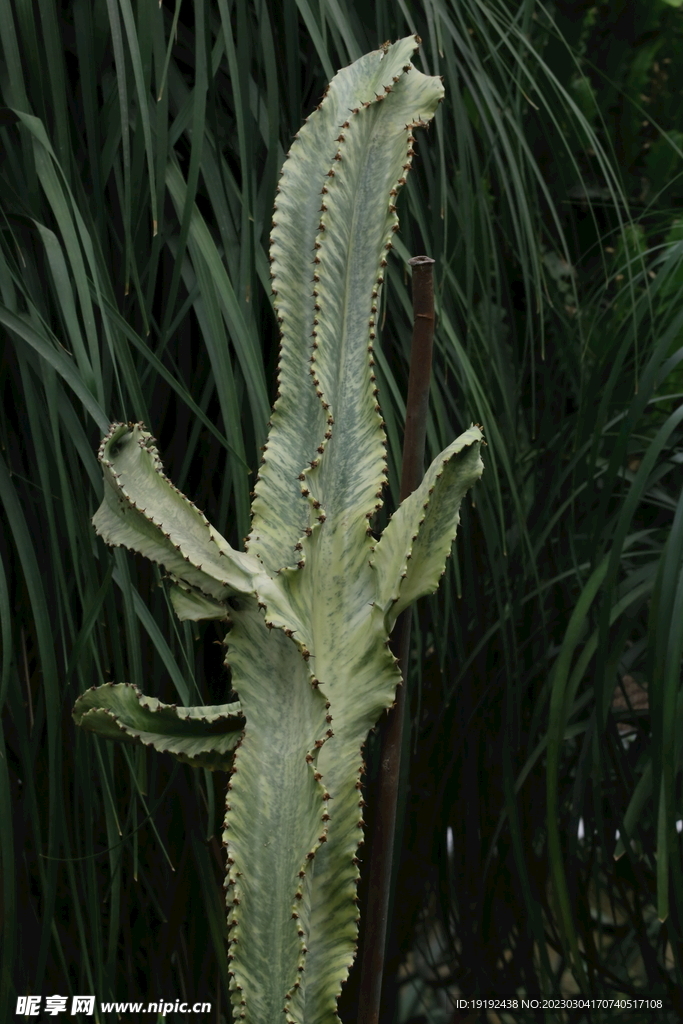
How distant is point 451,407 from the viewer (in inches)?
31.1

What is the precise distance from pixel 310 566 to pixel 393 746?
81mm

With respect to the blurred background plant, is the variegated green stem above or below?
below

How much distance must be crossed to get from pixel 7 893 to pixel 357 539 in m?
0.34

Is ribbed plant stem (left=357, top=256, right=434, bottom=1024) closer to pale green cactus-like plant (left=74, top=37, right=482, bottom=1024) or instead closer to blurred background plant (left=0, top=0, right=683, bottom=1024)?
pale green cactus-like plant (left=74, top=37, right=482, bottom=1024)

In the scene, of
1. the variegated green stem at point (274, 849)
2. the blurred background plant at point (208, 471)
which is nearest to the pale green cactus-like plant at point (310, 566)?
the variegated green stem at point (274, 849)

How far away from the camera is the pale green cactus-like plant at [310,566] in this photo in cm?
33

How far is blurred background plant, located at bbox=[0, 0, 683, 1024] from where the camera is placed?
0.58 m

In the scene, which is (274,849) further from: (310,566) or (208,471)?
(208,471)

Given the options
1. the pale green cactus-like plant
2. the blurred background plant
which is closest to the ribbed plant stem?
the pale green cactus-like plant

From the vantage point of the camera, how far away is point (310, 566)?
0.36 meters

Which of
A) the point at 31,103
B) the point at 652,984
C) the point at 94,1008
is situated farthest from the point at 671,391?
the point at 94,1008

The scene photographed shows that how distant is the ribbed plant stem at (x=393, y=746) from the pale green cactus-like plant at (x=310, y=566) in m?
0.01

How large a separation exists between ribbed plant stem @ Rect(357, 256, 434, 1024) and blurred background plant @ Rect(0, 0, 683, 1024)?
0.22 m

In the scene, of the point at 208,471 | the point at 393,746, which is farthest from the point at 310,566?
the point at 208,471
